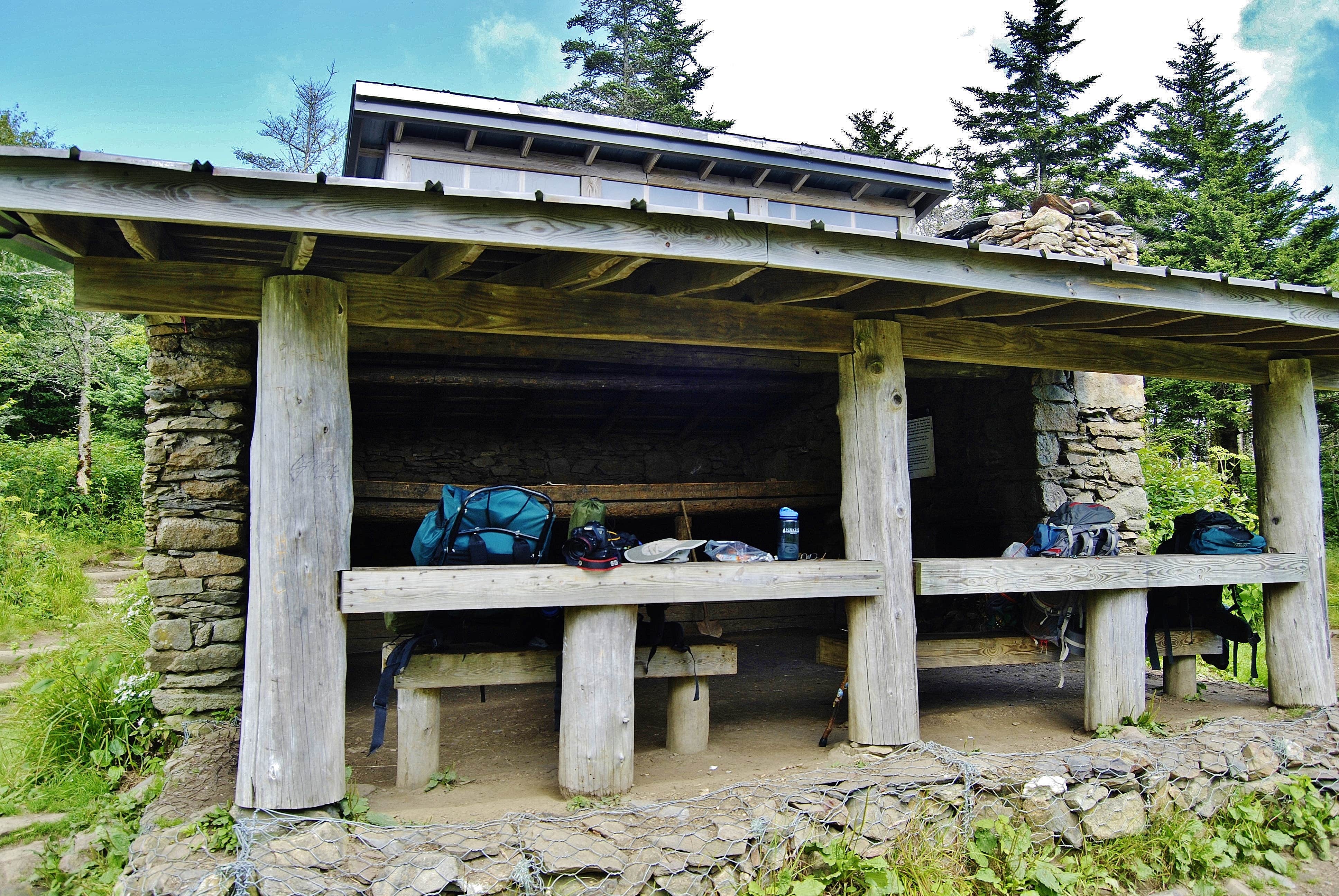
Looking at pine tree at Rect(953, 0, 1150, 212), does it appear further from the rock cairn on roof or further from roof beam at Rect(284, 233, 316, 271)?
roof beam at Rect(284, 233, 316, 271)

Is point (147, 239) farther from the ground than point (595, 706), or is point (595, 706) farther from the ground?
point (147, 239)

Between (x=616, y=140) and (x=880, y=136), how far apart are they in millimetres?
11403

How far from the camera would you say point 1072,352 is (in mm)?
5055

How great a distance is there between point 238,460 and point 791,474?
223 inches

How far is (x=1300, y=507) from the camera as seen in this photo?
216 inches

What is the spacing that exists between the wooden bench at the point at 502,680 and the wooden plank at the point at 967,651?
719 millimetres

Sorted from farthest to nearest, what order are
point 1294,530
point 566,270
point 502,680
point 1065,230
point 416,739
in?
point 1065,230
point 1294,530
point 502,680
point 416,739
point 566,270

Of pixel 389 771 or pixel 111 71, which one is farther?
pixel 111 71

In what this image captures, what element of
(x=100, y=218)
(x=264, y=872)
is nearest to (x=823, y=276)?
(x=100, y=218)

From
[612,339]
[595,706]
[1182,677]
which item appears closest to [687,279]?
[612,339]

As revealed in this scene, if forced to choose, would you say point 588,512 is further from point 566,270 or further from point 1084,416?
point 1084,416

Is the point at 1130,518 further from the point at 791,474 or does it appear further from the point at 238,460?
the point at 238,460

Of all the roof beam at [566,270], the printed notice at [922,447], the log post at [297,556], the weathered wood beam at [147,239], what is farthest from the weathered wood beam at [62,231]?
the printed notice at [922,447]

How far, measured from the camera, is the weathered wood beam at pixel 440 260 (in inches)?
130
